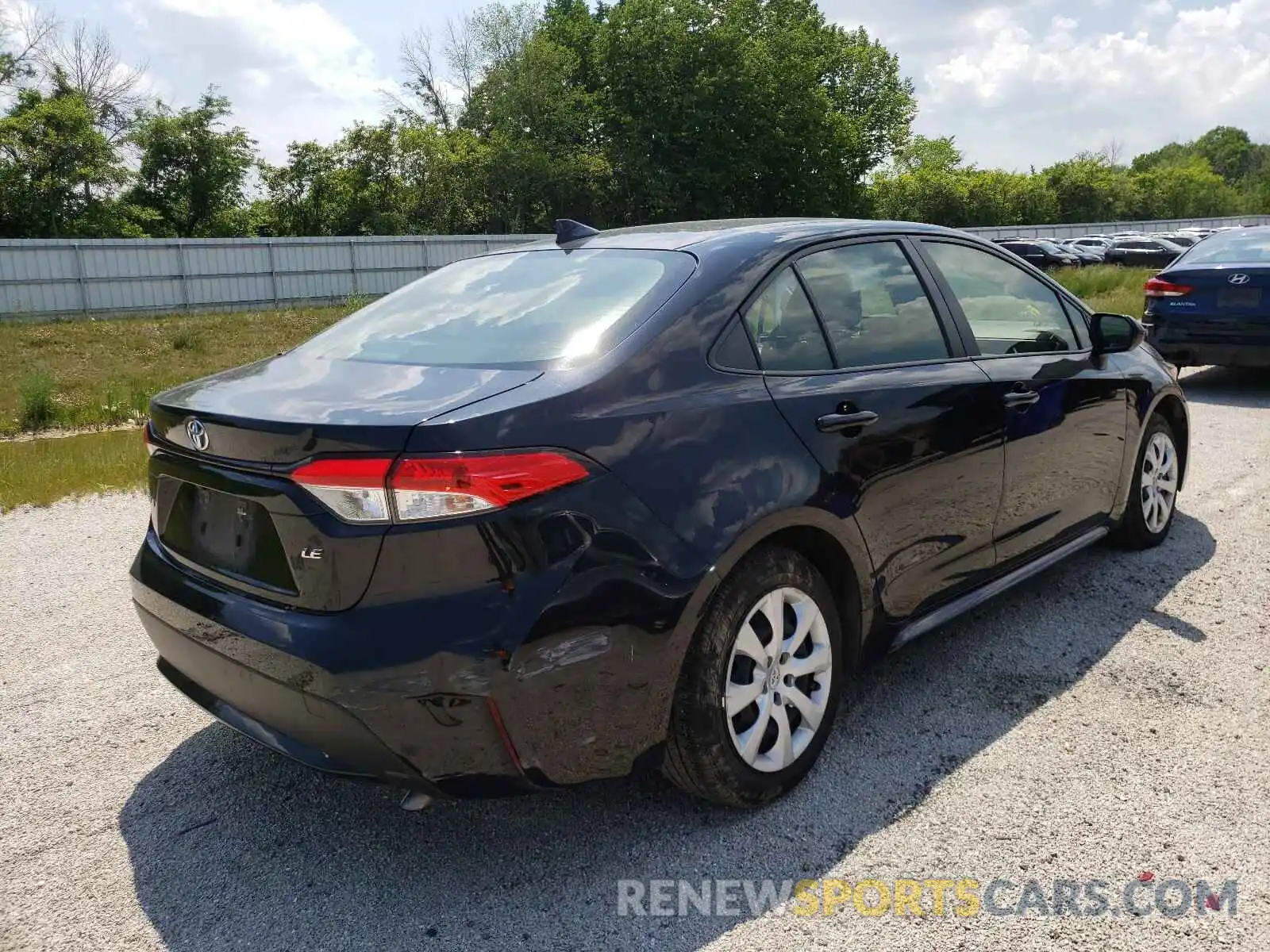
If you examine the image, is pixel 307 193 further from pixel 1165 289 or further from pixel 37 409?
pixel 1165 289

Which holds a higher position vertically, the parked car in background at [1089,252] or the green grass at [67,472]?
the parked car in background at [1089,252]

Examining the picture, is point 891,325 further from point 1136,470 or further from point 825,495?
point 1136,470

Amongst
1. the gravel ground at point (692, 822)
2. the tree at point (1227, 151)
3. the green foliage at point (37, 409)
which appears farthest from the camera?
the tree at point (1227, 151)

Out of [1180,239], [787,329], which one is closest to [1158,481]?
[787,329]

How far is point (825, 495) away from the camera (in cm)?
289

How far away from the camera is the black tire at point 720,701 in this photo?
2617 mm

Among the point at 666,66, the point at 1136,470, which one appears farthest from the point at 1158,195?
the point at 1136,470

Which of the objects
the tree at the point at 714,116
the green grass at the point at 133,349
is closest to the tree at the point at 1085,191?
the tree at the point at 714,116

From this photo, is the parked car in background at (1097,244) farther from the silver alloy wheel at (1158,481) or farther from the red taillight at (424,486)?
the red taillight at (424,486)

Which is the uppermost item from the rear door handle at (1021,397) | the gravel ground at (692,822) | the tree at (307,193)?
the tree at (307,193)

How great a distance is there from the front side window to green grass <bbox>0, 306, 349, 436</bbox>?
14.0 m

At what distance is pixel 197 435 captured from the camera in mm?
2607

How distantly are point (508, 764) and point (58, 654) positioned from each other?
2.63m

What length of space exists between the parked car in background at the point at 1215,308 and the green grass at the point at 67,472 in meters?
9.00
